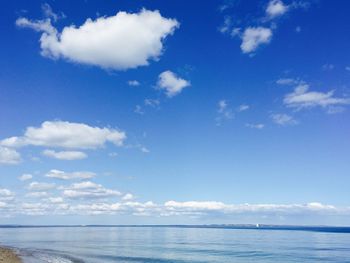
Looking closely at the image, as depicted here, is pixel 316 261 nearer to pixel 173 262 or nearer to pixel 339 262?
pixel 339 262

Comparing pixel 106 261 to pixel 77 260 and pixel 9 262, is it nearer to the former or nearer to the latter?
pixel 77 260

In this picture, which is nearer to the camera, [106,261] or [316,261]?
[106,261]

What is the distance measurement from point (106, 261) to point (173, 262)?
1066 cm

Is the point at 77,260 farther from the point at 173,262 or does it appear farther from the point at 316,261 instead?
the point at 316,261

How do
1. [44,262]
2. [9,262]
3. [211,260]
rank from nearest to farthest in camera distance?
[9,262] < [44,262] < [211,260]

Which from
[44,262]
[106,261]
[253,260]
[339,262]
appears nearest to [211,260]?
Result: [253,260]

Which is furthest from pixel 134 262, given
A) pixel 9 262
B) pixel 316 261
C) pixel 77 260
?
pixel 316 261

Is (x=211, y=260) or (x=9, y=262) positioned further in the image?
(x=211, y=260)

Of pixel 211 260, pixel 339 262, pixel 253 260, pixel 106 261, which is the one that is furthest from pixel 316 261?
pixel 106 261

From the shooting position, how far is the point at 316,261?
68750mm

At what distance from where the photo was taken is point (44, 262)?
6191cm

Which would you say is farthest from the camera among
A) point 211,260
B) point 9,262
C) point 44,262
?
point 211,260

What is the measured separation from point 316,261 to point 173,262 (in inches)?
999

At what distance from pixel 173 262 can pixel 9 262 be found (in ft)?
79.7
